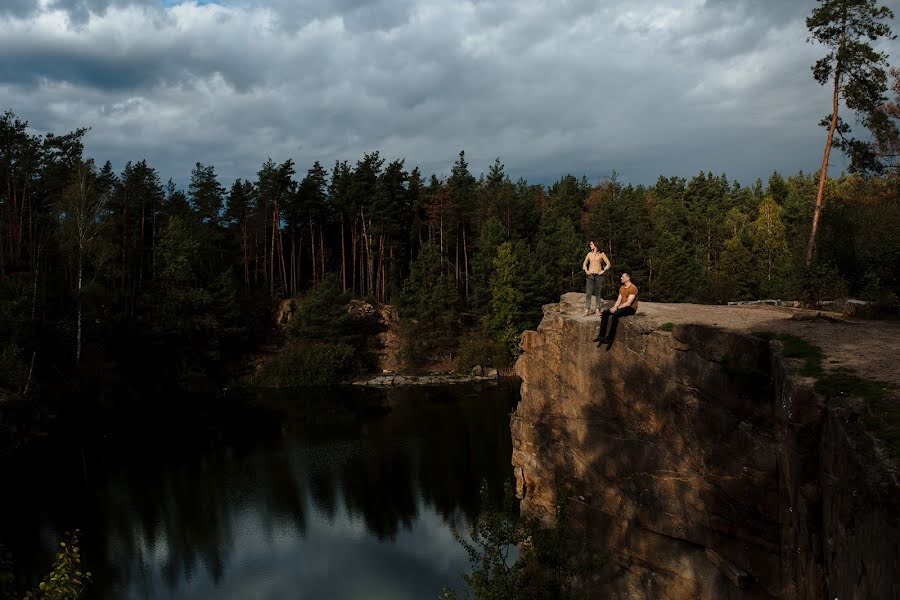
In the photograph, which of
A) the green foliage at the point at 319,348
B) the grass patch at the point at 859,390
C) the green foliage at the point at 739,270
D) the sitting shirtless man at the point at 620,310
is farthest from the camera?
the green foliage at the point at 319,348

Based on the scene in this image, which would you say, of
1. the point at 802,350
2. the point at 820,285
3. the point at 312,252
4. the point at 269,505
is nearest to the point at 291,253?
the point at 312,252

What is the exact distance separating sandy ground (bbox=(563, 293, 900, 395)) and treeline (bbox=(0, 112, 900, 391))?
19.0m

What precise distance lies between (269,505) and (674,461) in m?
18.8

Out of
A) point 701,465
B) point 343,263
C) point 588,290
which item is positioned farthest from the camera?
point 343,263

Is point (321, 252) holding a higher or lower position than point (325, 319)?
higher

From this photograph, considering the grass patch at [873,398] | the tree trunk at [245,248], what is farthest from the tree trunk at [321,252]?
the grass patch at [873,398]

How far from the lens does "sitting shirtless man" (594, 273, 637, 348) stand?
16.8 metres

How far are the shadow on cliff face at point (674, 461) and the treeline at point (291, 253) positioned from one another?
21.7 meters

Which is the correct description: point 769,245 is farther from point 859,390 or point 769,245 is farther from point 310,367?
point 859,390

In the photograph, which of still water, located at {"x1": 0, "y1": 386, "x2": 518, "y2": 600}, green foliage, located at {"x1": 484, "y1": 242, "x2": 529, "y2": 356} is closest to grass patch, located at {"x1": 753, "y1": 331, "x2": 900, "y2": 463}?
still water, located at {"x1": 0, "y1": 386, "x2": 518, "y2": 600}

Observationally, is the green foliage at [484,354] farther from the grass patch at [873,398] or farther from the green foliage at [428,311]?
the grass patch at [873,398]

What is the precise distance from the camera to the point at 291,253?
2489 inches

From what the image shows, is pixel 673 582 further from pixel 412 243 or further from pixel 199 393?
pixel 412 243

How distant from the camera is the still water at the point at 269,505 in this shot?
20.7 meters
